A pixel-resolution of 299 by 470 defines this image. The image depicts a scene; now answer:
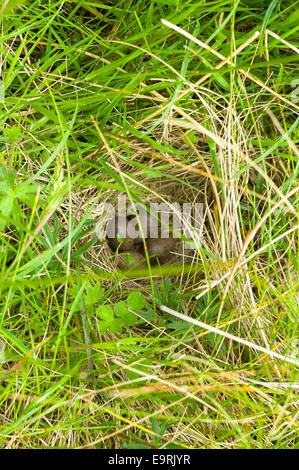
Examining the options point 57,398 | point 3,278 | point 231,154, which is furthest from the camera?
point 231,154

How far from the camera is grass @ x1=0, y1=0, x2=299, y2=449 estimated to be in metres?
1.44

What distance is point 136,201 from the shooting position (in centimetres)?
152

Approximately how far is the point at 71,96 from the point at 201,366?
107cm

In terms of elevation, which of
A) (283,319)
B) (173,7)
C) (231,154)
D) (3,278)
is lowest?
(283,319)

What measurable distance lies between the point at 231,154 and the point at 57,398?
104cm

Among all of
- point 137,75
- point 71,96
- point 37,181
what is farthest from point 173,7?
point 37,181

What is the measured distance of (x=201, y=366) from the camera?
5.04 feet

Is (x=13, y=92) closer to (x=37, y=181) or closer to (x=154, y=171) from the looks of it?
(x=37, y=181)

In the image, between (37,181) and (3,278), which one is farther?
(37,181)

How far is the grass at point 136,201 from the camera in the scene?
1438 mm

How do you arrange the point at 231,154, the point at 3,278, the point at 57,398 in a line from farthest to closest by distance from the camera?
1. the point at 231,154
2. the point at 57,398
3. the point at 3,278

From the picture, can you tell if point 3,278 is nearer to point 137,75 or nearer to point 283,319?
point 137,75

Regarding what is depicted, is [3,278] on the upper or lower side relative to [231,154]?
lower

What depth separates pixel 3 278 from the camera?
1350mm
